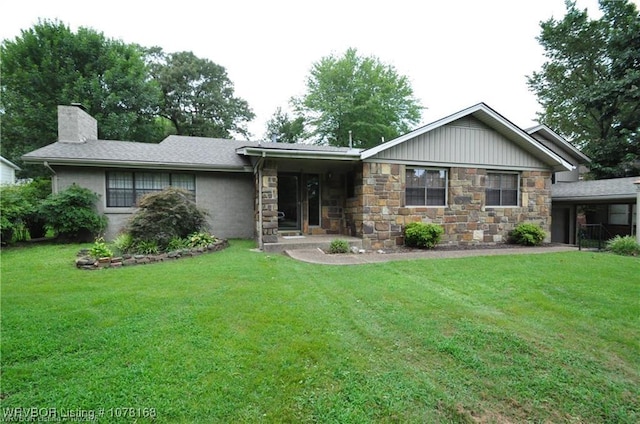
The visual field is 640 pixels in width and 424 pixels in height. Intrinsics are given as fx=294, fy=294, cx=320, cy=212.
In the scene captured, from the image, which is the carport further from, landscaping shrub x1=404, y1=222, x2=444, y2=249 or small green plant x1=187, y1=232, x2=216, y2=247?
small green plant x1=187, y1=232, x2=216, y2=247

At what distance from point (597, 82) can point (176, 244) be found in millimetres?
23024

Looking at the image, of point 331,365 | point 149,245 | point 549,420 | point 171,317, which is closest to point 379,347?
point 331,365

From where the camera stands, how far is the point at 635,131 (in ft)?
49.6

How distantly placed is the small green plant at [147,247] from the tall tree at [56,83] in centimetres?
1455

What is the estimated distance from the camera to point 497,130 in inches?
392

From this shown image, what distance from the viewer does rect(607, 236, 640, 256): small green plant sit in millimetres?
8375

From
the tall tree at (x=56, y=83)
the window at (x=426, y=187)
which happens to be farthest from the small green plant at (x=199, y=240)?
the tall tree at (x=56, y=83)

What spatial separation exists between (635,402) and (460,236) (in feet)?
25.6

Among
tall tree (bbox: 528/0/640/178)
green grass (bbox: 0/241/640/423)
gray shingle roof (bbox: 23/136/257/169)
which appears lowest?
green grass (bbox: 0/241/640/423)

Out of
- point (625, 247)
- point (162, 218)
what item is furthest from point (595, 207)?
point (162, 218)

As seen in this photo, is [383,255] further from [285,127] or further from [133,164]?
[285,127]

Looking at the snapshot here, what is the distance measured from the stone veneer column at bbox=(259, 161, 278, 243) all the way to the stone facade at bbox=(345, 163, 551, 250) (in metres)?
2.54

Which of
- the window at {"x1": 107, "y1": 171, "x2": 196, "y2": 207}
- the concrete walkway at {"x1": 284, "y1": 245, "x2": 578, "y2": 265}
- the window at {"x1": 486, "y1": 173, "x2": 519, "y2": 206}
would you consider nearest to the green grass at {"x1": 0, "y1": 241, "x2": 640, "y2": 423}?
the concrete walkway at {"x1": 284, "y1": 245, "x2": 578, "y2": 265}

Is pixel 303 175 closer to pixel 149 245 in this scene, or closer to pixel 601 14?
pixel 149 245
